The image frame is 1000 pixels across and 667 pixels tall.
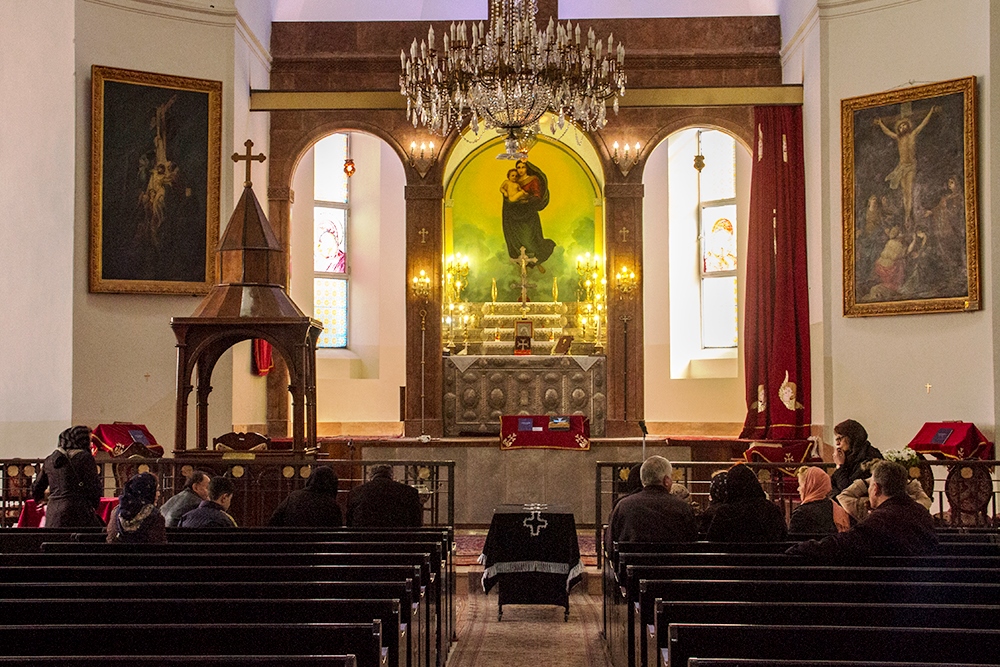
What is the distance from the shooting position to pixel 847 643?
12.0 ft

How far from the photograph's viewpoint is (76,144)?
47.1 ft

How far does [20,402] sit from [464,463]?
571 centimetres

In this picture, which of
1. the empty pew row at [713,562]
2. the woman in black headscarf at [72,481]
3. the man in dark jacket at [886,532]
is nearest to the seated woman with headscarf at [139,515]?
the woman in black headscarf at [72,481]

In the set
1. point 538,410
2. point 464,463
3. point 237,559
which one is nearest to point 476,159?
point 538,410

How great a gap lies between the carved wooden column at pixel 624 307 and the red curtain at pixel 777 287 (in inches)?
66.0

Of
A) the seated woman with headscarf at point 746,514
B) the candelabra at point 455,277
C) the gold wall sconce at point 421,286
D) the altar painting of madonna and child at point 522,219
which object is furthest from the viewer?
the altar painting of madonna and child at point 522,219

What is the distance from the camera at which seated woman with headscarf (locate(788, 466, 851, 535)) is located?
7.26 meters

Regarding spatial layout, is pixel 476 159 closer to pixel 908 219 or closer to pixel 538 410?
pixel 538 410

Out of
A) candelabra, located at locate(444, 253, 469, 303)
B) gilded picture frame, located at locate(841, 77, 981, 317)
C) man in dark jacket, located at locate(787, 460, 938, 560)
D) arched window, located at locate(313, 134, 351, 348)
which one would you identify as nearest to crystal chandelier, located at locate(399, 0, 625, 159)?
gilded picture frame, located at locate(841, 77, 981, 317)

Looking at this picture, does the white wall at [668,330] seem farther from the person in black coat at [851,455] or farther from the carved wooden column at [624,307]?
the person in black coat at [851,455]

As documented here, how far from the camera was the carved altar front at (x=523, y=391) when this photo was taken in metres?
17.0

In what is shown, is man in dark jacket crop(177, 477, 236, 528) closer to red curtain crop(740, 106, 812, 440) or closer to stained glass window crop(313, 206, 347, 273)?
red curtain crop(740, 106, 812, 440)

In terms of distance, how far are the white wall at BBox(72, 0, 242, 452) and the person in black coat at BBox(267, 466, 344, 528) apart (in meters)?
7.18

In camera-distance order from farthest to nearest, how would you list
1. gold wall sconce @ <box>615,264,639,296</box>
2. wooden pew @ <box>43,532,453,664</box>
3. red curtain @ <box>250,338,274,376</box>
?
gold wall sconce @ <box>615,264,639,296</box> → red curtain @ <box>250,338,274,376</box> → wooden pew @ <box>43,532,453,664</box>
